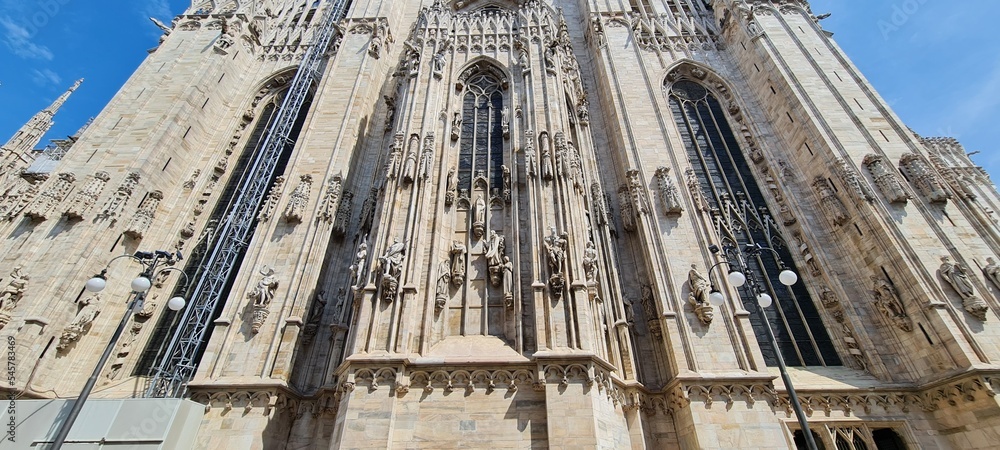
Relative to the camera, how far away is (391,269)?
12.6m

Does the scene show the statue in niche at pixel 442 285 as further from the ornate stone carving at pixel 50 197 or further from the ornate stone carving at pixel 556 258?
the ornate stone carving at pixel 50 197

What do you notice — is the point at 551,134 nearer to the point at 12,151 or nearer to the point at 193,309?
the point at 193,309

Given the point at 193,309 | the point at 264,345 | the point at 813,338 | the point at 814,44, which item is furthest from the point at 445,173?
the point at 814,44

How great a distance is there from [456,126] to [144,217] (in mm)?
11246

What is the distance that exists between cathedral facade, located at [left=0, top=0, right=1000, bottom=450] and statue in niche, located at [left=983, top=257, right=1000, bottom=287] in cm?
5

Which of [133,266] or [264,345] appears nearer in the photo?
[264,345]

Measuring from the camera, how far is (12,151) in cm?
2889

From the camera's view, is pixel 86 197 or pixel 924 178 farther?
pixel 86 197

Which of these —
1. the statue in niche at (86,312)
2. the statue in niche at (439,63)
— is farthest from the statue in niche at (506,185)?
the statue in niche at (86,312)

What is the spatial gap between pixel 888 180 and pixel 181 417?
2101 centimetres

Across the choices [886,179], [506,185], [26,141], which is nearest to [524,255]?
[506,185]

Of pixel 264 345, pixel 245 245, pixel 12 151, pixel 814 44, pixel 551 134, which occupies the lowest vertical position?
pixel 264 345

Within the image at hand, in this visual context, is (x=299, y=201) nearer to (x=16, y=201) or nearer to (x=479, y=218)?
(x=479, y=218)

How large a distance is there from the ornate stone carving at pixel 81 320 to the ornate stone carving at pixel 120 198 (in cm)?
279
